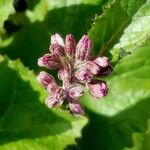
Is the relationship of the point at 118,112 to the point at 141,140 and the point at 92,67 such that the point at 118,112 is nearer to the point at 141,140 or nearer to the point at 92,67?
the point at 141,140

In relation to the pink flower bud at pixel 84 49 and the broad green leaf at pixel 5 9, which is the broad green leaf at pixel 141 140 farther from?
the broad green leaf at pixel 5 9

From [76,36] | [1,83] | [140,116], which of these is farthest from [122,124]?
[1,83]

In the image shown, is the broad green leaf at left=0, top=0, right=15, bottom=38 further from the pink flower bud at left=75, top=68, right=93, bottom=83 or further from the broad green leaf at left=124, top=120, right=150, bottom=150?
the broad green leaf at left=124, top=120, right=150, bottom=150

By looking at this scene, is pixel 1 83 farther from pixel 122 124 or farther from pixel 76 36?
pixel 122 124

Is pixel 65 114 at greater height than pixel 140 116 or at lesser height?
greater

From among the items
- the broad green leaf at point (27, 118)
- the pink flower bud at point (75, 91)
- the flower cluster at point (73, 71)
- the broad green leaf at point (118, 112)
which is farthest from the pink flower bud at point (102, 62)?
the broad green leaf at point (118, 112)

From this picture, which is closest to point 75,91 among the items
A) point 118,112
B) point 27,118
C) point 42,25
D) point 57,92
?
point 57,92

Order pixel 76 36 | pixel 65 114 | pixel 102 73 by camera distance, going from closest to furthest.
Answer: pixel 102 73 < pixel 65 114 < pixel 76 36
